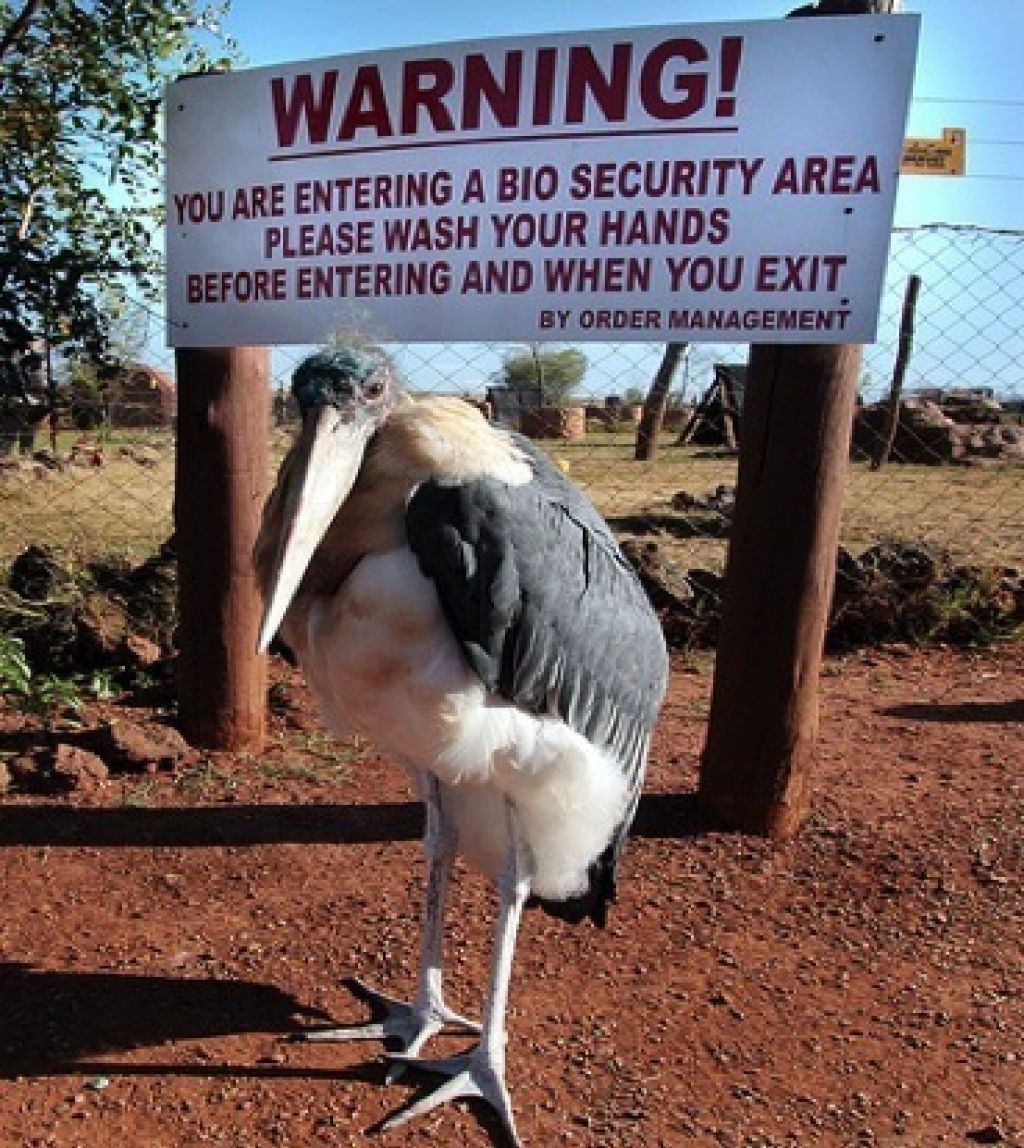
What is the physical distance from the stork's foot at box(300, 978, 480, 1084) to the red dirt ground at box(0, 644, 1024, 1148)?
0.04 metres

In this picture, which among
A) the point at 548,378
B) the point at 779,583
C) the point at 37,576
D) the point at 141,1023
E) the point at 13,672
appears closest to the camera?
the point at 141,1023

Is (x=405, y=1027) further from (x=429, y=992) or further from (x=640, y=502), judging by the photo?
(x=640, y=502)

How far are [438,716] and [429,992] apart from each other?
34.2 inches

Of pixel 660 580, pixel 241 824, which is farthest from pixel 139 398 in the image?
pixel 241 824

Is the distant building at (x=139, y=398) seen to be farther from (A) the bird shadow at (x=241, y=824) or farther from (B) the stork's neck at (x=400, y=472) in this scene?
(B) the stork's neck at (x=400, y=472)

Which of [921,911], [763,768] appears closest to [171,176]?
[763,768]

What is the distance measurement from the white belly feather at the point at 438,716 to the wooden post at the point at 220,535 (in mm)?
1541

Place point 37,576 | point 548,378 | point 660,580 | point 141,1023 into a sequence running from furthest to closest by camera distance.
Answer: point 548,378, point 660,580, point 37,576, point 141,1023

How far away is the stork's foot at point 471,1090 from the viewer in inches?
88.2

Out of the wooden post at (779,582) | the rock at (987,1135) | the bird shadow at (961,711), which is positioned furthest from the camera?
the bird shadow at (961,711)

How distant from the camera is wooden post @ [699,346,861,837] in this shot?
319 centimetres

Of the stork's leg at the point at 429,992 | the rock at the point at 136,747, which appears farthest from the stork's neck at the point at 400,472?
the rock at the point at 136,747

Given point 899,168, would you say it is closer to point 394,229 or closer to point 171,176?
point 394,229

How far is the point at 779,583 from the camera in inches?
129
